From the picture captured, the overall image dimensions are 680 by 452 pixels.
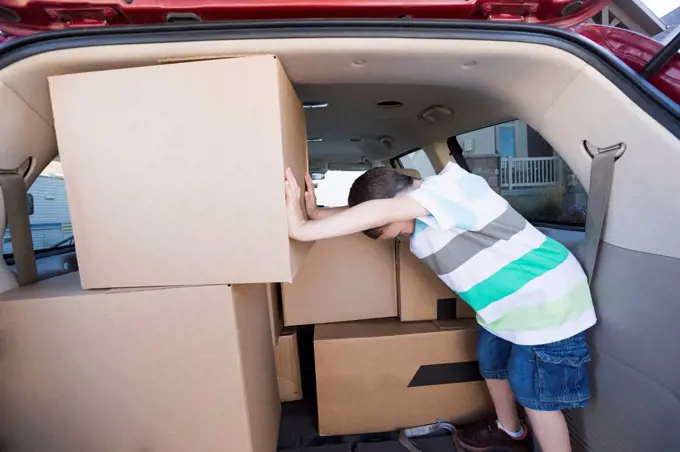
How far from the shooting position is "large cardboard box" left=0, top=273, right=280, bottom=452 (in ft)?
2.63

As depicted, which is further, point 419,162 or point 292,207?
point 419,162

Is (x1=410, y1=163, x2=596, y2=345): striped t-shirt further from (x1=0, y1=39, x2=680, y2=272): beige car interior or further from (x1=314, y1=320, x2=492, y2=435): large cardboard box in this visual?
(x1=314, y1=320, x2=492, y2=435): large cardboard box

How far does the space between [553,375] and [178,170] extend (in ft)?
3.56

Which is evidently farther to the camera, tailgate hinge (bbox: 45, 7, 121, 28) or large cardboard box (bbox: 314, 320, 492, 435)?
large cardboard box (bbox: 314, 320, 492, 435)

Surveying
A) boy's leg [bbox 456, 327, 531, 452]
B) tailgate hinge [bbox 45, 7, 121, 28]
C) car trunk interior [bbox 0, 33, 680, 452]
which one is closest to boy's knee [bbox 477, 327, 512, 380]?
boy's leg [bbox 456, 327, 531, 452]

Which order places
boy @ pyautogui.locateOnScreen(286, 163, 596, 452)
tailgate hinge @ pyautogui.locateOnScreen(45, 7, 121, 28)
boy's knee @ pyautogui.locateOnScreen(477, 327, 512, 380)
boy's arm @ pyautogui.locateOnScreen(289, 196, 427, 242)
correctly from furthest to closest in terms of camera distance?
boy's knee @ pyautogui.locateOnScreen(477, 327, 512, 380) → boy @ pyautogui.locateOnScreen(286, 163, 596, 452) → boy's arm @ pyautogui.locateOnScreen(289, 196, 427, 242) → tailgate hinge @ pyautogui.locateOnScreen(45, 7, 121, 28)

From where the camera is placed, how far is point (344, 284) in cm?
144

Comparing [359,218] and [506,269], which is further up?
[359,218]

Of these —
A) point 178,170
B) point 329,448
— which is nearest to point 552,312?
A: point 329,448

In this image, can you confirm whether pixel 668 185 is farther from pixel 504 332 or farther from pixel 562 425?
pixel 562 425

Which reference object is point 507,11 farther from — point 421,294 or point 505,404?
point 505,404

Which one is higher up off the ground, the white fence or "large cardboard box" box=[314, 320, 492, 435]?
the white fence

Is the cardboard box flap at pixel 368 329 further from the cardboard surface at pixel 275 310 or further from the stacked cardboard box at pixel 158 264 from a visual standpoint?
the stacked cardboard box at pixel 158 264

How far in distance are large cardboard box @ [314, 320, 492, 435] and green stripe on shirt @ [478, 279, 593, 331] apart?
0.34m
